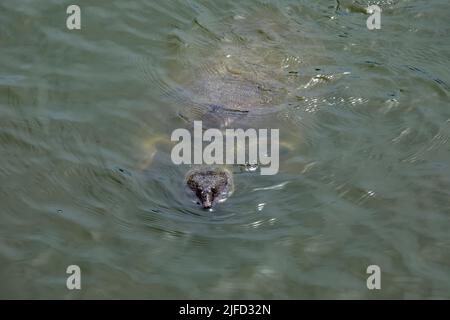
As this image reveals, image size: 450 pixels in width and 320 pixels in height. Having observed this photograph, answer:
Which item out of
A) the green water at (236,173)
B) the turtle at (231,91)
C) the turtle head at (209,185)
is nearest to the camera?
the green water at (236,173)

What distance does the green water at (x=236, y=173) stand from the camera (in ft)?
18.9

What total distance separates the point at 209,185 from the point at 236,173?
0.52 meters

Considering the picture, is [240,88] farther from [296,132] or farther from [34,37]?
[34,37]

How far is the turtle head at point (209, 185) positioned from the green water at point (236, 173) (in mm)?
113

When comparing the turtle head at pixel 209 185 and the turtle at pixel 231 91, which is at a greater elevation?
the turtle at pixel 231 91

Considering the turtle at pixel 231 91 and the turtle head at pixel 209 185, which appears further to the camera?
the turtle at pixel 231 91

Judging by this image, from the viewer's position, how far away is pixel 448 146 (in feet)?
24.2

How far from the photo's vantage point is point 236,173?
7020 mm

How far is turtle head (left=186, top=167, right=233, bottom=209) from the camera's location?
6473mm

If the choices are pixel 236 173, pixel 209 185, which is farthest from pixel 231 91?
pixel 209 185

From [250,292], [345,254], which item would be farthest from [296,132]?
[250,292]

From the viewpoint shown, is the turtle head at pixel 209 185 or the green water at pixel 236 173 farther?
the turtle head at pixel 209 185

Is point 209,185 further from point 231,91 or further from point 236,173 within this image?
point 231,91

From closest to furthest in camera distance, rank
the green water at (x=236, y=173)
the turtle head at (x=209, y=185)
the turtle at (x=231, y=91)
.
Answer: the green water at (x=236, y=173) < the turtle head at (x=209, y=185) < the turtle at (x=231, y=91)
